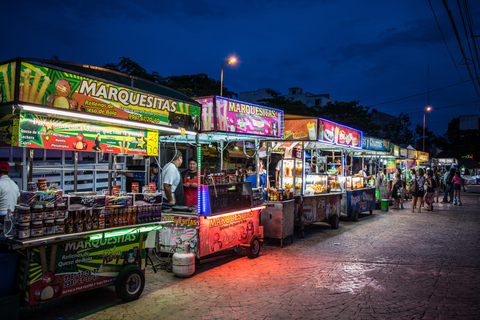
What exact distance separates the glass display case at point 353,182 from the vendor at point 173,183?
24.9 feet

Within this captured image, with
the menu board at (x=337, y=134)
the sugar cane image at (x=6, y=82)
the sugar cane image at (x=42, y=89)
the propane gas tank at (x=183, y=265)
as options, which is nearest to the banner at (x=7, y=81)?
the sugar cane image at (x=6, y=82)

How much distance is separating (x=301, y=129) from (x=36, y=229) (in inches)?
295

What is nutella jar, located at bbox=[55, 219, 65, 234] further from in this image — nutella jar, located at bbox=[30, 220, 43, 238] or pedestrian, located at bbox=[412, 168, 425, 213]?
pedestrian, located at bbox=[412, 168, 425, 213]

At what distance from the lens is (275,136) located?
8.88 meters

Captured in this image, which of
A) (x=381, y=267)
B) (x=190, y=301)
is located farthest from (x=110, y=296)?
(x=381, y=267)

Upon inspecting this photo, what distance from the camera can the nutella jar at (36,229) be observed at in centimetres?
389

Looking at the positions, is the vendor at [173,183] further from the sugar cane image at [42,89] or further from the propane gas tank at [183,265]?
the sugar cane image at [42,89]

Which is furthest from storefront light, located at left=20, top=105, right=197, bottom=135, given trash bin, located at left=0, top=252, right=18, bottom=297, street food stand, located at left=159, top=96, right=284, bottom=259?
trash bin, located at left=0, top=252, right=18, bottom=297

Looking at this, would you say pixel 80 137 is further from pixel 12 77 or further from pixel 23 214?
pixel 23 214

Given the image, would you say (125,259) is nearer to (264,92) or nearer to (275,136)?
(275,136)

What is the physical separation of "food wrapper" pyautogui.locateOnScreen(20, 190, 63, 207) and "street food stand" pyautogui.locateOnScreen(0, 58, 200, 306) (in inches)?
0.4

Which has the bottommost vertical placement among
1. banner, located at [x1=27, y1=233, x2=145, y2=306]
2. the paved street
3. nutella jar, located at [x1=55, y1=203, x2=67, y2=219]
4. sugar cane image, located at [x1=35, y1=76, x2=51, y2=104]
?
the paved street

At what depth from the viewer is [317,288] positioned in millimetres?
5535

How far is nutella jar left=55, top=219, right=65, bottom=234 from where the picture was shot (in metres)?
4.11
